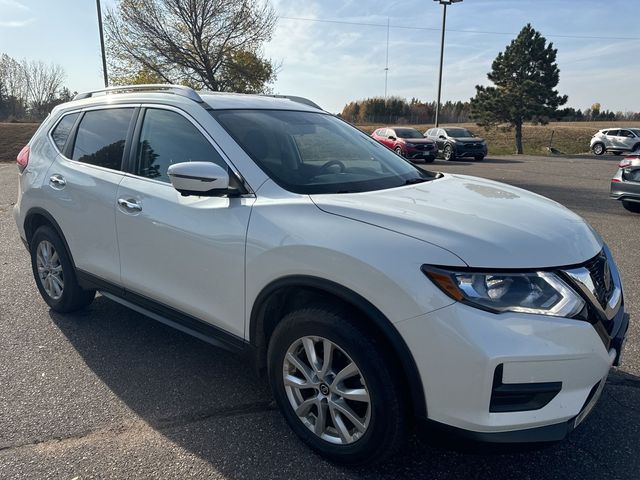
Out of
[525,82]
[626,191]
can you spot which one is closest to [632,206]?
[626,191]

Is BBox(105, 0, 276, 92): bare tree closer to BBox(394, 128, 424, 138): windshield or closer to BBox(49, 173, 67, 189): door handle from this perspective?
BBox(394, 128, 424, 138): windshield

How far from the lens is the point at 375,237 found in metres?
2.21

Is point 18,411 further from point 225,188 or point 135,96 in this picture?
point 135,96

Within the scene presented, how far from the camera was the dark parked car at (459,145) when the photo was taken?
25188 mm

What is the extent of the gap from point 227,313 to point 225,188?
69 centimetres

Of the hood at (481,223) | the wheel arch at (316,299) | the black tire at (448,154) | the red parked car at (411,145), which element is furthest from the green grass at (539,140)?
the wheel arch at (316,299)

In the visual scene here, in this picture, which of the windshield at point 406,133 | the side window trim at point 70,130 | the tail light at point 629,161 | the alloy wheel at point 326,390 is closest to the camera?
the alloy wheel at point 326,390

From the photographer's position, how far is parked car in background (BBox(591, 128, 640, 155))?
30906 millimetres

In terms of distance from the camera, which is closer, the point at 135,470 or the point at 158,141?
the point at 135,470

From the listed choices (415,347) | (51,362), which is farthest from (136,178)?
(415,347)

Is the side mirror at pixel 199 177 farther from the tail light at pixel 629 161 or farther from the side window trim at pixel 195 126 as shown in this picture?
the tail light at pixel 629 161

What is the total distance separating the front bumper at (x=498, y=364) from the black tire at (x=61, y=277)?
312cm

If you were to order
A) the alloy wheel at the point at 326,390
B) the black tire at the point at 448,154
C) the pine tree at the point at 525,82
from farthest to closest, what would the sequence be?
the pine tree at the point at 525,82 → the black tire at the point at 448,154 → the alloy wheel at the point at 326,390

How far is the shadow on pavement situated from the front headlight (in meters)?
0.57
